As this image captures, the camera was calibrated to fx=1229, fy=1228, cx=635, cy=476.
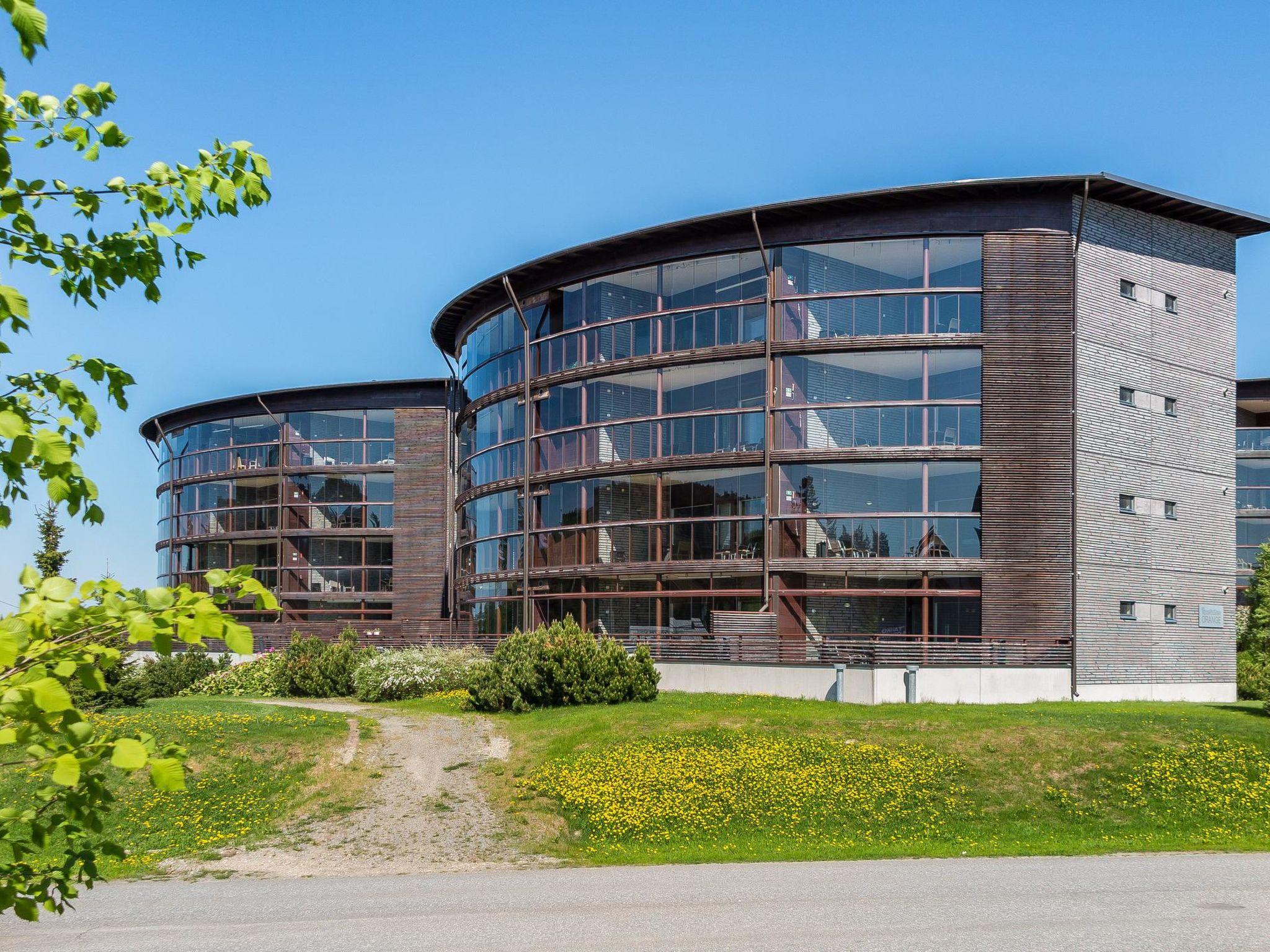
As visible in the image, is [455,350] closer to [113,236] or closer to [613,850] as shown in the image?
[613,850]

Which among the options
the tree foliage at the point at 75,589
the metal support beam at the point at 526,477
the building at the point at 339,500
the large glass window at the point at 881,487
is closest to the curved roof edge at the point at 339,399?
the building at the point at 339,500

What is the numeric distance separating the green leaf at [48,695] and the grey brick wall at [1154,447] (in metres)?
37.5

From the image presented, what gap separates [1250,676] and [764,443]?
18676 mm

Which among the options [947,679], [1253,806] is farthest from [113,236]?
[947,679]

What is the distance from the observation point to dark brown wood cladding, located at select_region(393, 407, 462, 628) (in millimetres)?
64625

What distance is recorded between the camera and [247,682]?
145 ft

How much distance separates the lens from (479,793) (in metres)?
24.8

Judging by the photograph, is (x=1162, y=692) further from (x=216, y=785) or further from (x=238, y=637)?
(x=238, y=637)

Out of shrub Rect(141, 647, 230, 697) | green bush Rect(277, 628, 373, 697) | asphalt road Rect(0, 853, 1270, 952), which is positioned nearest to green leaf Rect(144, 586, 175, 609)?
asphalt road Rect(0, 853, 1270, 952)

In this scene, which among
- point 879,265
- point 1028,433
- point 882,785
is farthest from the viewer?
point 879,265

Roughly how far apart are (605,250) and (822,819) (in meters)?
28.7

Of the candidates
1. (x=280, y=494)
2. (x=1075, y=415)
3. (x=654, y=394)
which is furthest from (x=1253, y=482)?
(x=280, y=494)

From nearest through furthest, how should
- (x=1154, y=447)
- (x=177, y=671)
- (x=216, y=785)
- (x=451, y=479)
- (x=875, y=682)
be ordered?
(x=216, y=785) → (x=875, y=682) → (x=1154, y=447) → (x=177, y=671) → (x=451, y=479)

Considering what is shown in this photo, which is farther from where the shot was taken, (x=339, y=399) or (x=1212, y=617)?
(x=339, y=399)
